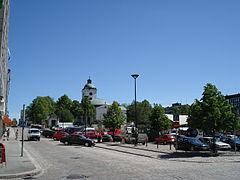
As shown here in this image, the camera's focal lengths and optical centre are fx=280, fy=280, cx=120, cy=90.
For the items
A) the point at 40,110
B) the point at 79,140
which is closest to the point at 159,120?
the point at 79,140

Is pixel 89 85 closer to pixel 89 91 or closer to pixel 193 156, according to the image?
pixel 89 91

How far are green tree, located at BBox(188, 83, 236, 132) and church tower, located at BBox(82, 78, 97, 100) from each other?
453ft

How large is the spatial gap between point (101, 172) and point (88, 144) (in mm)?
20470

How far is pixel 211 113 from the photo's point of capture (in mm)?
22984

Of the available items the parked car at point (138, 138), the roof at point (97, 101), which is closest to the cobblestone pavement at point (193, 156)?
the parked car at point (138, 138)

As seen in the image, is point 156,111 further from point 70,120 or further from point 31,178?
point 70,120

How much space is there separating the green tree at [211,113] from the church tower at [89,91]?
453 feet

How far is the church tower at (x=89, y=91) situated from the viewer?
161m

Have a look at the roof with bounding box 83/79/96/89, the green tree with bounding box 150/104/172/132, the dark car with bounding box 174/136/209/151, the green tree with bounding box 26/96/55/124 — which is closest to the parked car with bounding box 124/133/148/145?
the green tree with bounding box 150/104/172/132

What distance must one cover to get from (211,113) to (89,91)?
14027 cm

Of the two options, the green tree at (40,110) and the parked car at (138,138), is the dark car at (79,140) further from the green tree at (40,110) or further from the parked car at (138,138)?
the green tree at (40,110)

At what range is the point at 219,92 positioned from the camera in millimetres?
24250

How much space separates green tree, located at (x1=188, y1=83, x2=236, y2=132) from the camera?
2286 cm

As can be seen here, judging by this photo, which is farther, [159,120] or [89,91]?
[89,91]
